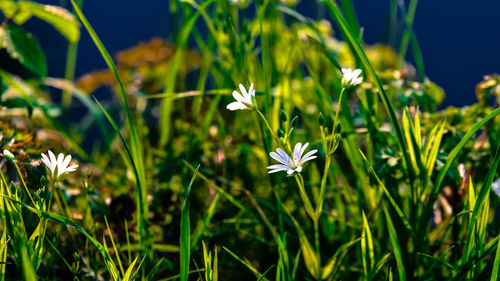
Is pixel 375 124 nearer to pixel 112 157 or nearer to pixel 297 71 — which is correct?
pixel 297 71

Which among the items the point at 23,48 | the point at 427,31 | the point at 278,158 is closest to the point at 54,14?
the point at 23,48

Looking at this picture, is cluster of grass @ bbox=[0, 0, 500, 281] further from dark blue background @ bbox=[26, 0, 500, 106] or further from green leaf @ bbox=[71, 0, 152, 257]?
dark blue background @ bbox=[26, 0, 500, 106]

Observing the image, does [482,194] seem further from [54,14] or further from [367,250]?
[54,14]

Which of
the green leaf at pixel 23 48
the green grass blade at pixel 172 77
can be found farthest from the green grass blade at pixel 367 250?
the green leaf at pixel 23 48

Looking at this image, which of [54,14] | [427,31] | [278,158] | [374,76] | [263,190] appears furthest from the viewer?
[427,31]

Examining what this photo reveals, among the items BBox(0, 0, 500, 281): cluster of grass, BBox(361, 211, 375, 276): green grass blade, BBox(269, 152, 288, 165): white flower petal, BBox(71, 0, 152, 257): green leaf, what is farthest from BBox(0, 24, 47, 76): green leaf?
BBox(361, 211, 375, 276): green grass blade
